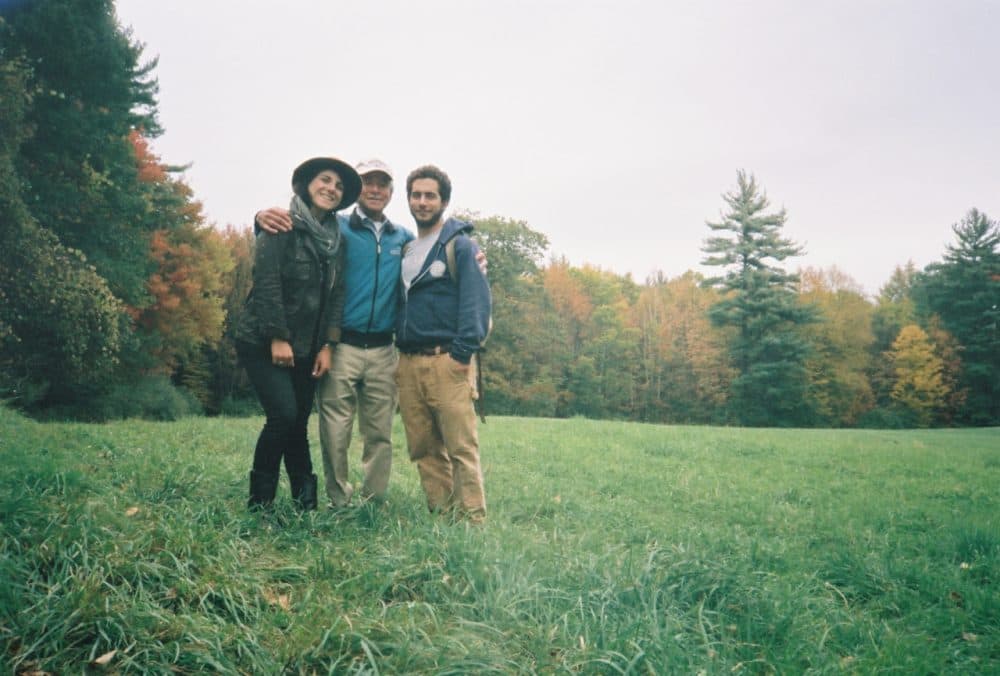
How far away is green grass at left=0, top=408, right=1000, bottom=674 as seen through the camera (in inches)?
77.0

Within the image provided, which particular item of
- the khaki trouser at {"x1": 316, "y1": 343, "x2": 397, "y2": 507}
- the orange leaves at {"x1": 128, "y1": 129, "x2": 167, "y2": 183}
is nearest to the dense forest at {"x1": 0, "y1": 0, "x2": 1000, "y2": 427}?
the orange leaves at {"x1": 128, "y1": 129, "x2": 167, "y2": 183}

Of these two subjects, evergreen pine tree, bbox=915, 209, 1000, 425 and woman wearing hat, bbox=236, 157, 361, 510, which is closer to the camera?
woman wearing hat, bbox=236, 157, 361, 510

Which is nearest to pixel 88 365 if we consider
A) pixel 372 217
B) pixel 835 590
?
pixel 372 217

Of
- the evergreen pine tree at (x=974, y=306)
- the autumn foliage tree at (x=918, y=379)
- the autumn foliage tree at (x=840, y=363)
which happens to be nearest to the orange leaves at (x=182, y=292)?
the autumn foliage tree at (x=840, y=363)

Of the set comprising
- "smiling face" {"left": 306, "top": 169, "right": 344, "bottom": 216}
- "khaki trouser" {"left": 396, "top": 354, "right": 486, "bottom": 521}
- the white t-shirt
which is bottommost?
"khaki trouser" {"left": 396, "top": 354, "right": 486, "bottom": 521}

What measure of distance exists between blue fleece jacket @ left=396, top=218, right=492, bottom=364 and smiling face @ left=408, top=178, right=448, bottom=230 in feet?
0.51

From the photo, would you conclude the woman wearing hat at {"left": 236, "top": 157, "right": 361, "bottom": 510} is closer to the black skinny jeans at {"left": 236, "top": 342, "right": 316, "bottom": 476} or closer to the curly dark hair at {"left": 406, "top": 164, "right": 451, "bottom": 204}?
the black skinny jeans at {"left": 236, "top": 342, "right": 316, "bottom": 476}

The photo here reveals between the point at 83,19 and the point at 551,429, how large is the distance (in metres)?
16.6

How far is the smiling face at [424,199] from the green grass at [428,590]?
2.08 meters

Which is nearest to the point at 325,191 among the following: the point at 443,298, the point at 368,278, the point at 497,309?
the point at 368,278

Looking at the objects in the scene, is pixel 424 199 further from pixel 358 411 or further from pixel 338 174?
pixel 358 411

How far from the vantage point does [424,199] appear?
4.15 meters

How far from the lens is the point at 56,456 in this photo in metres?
4.86

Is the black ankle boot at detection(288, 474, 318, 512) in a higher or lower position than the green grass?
higher
